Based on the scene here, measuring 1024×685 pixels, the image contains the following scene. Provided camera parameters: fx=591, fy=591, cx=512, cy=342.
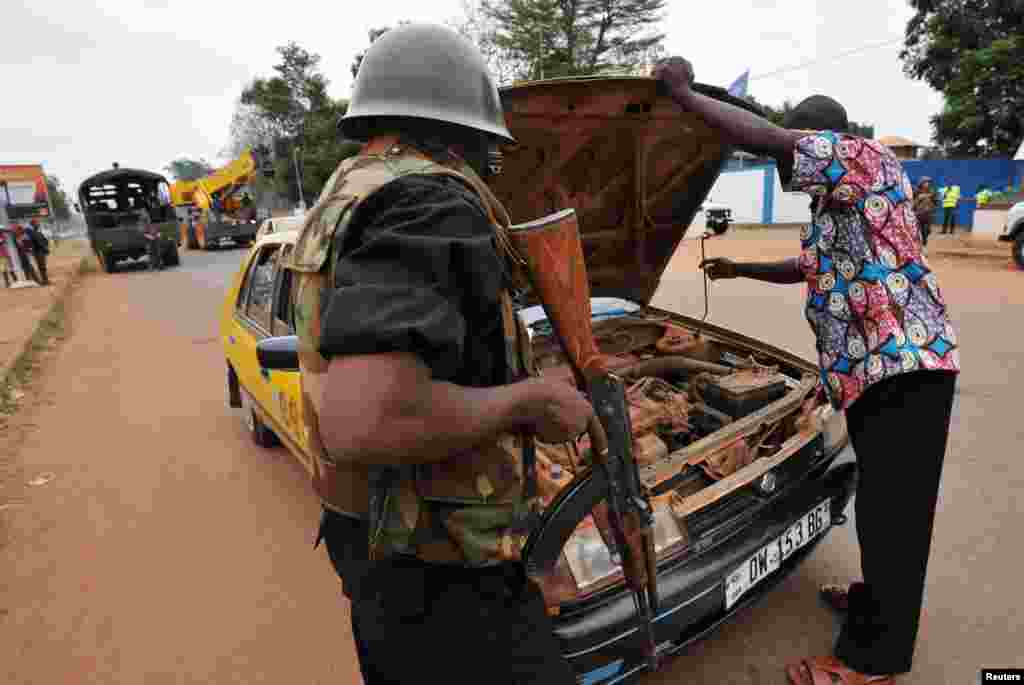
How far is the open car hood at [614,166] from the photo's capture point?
2303 millimetres

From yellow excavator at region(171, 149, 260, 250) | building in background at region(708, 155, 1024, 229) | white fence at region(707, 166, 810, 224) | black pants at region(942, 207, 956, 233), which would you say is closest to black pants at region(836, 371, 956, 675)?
building in background at region(708, 155, 1024, 229)

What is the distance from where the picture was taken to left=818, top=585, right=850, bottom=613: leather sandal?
235 cm

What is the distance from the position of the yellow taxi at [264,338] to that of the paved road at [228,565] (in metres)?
0.37

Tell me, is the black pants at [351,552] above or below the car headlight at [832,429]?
above

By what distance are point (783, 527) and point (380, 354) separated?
176 centimetres

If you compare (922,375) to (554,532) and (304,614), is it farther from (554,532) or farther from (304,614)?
(304,614)

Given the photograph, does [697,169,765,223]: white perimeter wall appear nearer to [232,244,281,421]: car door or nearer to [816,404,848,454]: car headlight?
[232,244,281,421]: car door

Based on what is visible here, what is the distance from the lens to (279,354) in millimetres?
1891

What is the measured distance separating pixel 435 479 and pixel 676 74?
1.44 meters

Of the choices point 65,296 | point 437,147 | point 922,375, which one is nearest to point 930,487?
point 922,375

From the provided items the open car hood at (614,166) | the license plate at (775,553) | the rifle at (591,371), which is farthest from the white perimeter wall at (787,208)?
the rifle at (591,371)

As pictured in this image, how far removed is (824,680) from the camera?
1966 mm

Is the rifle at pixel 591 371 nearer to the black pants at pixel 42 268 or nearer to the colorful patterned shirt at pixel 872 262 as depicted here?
the colorful patterned shirt at pixel 872 262

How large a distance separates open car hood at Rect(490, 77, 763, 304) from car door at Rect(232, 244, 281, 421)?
165cm
